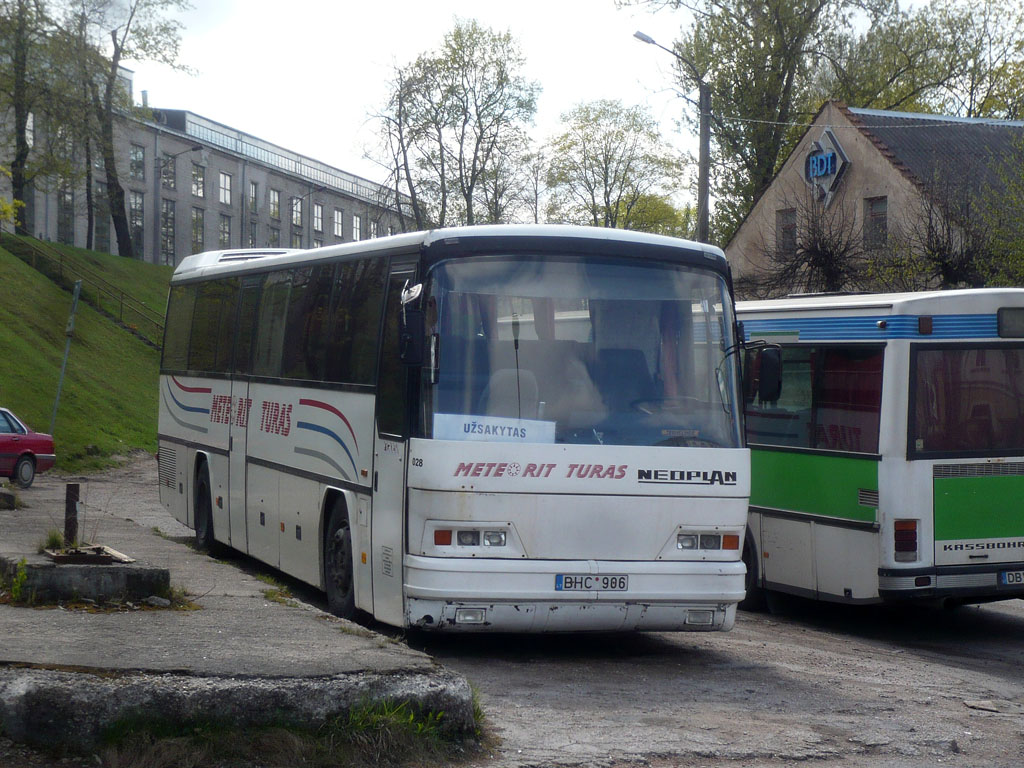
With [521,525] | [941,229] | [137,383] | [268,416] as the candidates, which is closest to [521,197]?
[137,383]

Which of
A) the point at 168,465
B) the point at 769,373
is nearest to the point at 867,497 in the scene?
the point at 769,373

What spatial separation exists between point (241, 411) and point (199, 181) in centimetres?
7100

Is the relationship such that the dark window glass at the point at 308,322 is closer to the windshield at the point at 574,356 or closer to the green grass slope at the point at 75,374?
the windshield at the point at 574,356

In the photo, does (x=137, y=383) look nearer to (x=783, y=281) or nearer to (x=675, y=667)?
(x=783, y=281)

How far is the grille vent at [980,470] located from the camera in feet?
34.5

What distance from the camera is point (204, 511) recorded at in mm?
14391

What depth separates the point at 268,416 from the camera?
12.0 m

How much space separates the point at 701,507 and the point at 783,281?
881 inches

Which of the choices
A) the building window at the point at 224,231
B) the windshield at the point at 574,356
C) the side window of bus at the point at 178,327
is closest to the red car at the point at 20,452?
the side window of bus at the point at 178,327

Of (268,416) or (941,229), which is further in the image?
(941,229)

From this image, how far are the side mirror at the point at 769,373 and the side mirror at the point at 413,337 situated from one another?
2634mm

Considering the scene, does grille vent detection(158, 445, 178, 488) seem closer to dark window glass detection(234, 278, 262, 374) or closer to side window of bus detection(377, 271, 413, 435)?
dark window glass detection(234, 278, 262, 374)

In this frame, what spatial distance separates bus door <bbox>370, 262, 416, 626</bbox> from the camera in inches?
337

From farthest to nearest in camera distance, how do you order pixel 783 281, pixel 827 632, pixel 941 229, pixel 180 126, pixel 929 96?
pixel 180 126
pixel 929 96
pixel 783 281
pixel 941 229
pixel 827 632
